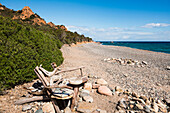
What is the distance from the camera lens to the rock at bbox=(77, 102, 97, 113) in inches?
178

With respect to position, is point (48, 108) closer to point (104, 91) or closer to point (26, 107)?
point (26, 107)

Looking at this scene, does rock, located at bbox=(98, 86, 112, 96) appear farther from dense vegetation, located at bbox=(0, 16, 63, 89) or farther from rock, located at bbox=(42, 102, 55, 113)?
dense vegetation, located at bbox=(0, 16, 63, 89)

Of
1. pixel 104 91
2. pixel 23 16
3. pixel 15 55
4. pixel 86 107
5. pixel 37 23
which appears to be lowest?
pixel 86 107

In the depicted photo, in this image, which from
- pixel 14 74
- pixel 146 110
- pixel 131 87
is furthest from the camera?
pixel 131 87

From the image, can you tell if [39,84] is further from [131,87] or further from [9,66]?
[131,87]

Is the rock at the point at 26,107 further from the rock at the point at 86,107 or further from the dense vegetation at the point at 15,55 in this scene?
the rock at the point at 86,107

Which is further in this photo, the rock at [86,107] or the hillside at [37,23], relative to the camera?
the hillside at [37,23]

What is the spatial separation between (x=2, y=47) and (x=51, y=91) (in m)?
3.17

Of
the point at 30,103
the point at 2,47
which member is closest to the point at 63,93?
the point at 30,103

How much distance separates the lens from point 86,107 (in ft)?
15.3

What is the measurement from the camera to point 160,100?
5.89m

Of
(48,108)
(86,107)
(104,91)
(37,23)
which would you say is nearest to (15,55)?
(48,108)

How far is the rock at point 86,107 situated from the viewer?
452cm

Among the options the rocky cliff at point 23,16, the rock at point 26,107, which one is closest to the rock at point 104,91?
the rock at point 26,107
